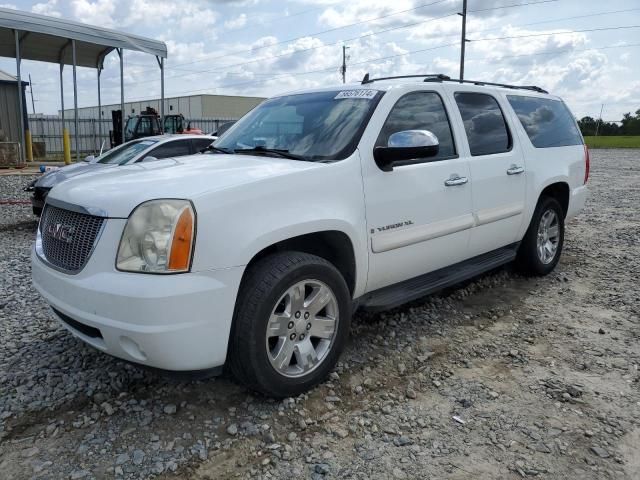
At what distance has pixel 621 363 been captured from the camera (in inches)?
140

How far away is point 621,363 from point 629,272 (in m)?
2.56

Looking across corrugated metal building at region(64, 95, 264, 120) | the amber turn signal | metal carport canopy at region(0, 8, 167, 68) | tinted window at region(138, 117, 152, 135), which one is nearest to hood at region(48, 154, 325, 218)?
the amber turn signal

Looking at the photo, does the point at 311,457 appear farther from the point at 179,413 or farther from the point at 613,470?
the point at 613,470

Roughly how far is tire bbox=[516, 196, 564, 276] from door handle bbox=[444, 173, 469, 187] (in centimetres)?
151

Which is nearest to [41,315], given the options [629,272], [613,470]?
[613,470]

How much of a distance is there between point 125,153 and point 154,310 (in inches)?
279

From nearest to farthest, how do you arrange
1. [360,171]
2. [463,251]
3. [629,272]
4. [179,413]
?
[179,413] → [360,171] → [463,251] → [629,272]

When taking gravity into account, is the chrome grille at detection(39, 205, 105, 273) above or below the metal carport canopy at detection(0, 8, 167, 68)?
below

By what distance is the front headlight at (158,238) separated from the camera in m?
2.52

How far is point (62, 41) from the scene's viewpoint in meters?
17.9

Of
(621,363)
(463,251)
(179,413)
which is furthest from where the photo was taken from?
(463,251)

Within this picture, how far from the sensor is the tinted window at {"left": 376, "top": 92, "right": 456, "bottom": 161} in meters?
3.63

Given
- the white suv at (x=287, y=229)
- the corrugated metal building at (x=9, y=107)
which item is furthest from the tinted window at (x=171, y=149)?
the corrugated metal building at (x=9, y=107)

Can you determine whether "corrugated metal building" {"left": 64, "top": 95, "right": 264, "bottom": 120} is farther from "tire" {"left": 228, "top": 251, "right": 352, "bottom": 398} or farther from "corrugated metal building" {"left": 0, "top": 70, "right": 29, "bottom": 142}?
"tire" {"left": 228, "top": 251, "right": 352, "bottom": 398}
